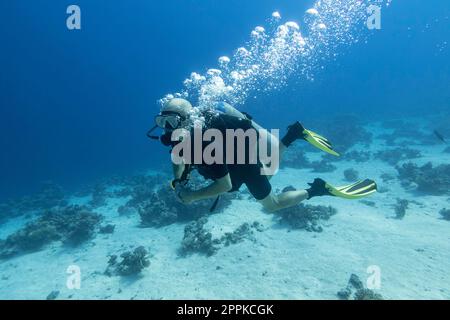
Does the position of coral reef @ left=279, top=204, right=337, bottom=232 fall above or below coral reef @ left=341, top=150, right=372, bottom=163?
below

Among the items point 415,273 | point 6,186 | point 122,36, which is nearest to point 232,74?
point 415,273

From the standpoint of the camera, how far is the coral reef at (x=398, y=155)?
17.2 m

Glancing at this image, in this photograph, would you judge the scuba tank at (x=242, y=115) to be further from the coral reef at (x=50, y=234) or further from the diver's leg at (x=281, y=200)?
the coral reef at (x=50, y=234)

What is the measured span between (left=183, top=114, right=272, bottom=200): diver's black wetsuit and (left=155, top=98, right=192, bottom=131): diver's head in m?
0.36

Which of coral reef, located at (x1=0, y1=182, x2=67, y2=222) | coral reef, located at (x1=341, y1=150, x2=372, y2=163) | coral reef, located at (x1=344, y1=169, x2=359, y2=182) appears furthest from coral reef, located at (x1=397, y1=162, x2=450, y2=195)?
coral reef, located at (x1=0, y1=182, x2=67, y2=222)

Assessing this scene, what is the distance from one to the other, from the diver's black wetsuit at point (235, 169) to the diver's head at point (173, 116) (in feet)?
1.19

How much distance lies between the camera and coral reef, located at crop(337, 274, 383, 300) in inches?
224

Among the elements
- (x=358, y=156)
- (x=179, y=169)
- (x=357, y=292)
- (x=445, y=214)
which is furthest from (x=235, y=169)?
(x=358, y=156)

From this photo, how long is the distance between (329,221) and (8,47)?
115100 mm

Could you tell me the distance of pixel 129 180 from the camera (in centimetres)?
2322

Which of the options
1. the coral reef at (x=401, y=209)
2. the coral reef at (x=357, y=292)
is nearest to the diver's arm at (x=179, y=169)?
the coral reef at (x=357, y=292)

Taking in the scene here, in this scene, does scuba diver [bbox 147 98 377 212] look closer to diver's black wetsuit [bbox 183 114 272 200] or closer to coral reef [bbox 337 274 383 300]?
diver's black wetsuit [bbox 183 114 272 200]

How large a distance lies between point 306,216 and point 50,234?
10209 mm

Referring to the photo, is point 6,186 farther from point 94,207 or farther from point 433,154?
point 433,154
